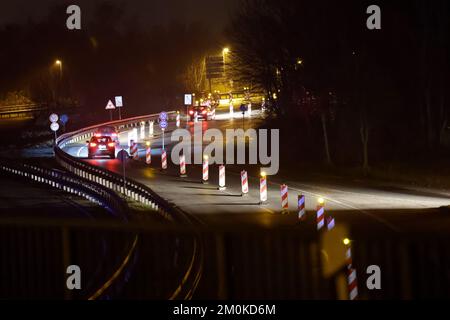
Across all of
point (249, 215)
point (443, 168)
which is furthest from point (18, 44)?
point (249, 215)

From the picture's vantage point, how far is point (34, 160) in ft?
156

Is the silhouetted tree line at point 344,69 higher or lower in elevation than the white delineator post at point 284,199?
higher

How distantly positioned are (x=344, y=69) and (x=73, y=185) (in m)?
14.3

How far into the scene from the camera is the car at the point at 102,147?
46.6 m

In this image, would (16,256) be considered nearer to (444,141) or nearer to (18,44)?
(444,141)

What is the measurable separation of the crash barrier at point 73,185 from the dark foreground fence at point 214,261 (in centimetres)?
1291

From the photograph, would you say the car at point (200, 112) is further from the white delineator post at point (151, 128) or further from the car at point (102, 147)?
the car at point (102, 147)

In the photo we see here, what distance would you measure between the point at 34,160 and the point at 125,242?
39.6 m

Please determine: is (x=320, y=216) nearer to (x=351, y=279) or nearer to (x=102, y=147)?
(x=351, y=279)

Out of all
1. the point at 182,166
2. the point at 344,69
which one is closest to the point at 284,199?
the point at 182,166

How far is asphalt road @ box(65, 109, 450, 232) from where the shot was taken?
23.2 meters

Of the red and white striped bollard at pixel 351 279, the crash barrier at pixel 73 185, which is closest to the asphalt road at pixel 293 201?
the crash barrier at pixel 73 185

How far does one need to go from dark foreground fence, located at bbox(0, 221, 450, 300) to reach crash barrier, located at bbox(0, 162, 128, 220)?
12.9 m
